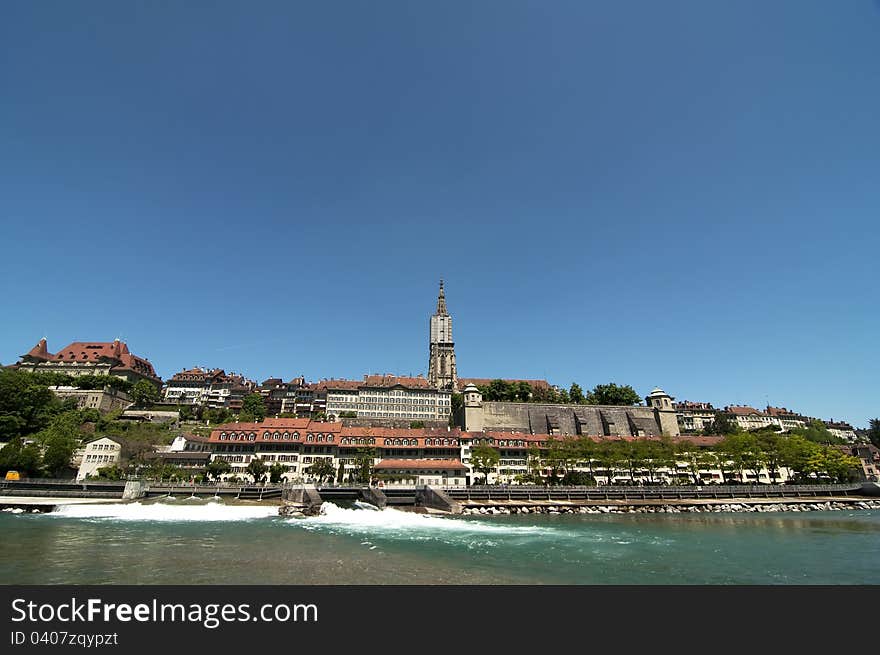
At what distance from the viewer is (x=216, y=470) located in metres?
61.9

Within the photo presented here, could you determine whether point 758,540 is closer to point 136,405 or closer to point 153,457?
point 153,457

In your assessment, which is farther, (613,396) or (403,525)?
(613,396)

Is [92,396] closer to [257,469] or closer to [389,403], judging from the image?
[257,469]

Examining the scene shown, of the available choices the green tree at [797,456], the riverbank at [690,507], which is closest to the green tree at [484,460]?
the riverbank at [690,507]

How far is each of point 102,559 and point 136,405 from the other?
275 ft

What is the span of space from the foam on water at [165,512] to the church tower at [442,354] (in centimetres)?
7932

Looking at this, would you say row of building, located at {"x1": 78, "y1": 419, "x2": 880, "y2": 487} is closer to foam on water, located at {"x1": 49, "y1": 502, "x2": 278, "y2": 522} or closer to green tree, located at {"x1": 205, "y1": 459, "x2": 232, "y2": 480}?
green tree, located at {"x1": 205, "y1": 459, "x2": 232, "y2": 480}

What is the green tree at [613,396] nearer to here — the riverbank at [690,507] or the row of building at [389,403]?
the row of building at [389,403]

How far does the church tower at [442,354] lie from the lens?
131000 mm

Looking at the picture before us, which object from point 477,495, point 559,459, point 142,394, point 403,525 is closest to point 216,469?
point 403,525

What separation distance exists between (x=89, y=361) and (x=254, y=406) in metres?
40.8

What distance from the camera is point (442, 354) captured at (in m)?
136

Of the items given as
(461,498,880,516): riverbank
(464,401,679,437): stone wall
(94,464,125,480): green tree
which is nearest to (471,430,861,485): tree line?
(461,498,880,516): riverbank
